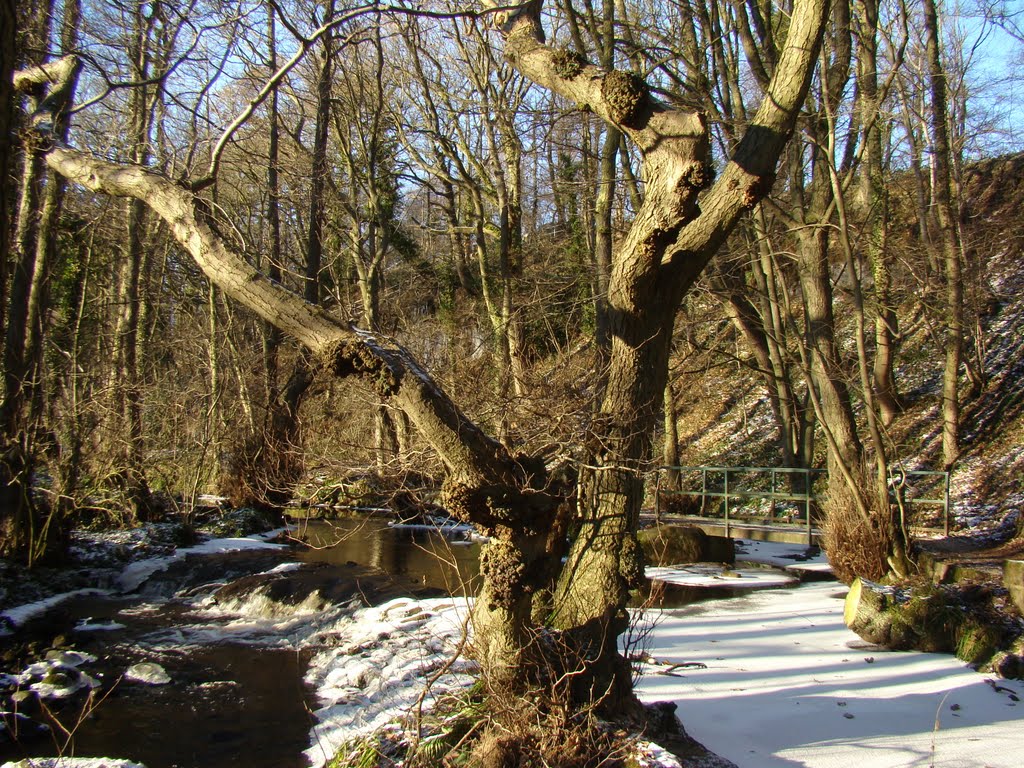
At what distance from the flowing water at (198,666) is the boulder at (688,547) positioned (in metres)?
1.81

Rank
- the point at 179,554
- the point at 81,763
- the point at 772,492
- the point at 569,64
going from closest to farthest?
1. the point at 569,64
2. the point at 81,763
3. the point at 179,554
4. the point at 772,492

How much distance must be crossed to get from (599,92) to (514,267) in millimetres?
17303

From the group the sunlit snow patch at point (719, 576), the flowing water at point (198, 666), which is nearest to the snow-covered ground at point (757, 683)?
the flowing water at point (198, 666)

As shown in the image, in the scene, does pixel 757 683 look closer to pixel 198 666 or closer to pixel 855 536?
pixel 855 536

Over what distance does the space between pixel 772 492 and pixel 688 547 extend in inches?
94.5

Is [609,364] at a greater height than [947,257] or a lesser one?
lesser

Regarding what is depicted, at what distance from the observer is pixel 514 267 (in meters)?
22.5

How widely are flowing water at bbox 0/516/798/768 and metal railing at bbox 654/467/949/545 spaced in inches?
150

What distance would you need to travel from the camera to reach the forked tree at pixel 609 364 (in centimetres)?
471

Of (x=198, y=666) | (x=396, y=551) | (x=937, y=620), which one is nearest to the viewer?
(x=937, y=620)

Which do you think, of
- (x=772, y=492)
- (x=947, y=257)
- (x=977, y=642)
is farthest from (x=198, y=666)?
(x=947, y=257)

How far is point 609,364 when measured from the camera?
5.52 metres

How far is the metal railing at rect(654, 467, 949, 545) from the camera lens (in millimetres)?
13695

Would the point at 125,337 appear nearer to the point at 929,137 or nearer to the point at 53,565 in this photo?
the point at 53,565
